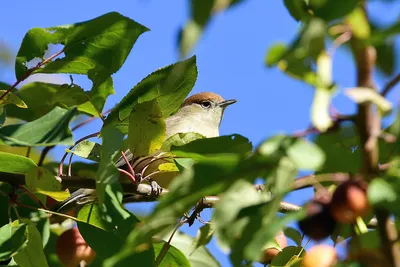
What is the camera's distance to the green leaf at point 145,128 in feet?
9.66

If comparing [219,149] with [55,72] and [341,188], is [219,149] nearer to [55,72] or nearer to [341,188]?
[341,188]

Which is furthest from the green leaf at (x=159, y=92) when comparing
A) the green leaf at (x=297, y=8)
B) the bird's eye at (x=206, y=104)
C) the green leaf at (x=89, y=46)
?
the bird's eye at (x=206, y=104)

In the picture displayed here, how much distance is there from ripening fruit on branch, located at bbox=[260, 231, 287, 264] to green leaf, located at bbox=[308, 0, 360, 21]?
1.85m

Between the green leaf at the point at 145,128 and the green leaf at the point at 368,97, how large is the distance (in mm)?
1700

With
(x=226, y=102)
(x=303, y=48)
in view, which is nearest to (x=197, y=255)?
(x=303, y=48)

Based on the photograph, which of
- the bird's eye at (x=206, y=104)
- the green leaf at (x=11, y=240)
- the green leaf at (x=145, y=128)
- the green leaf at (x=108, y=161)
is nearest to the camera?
the green leaf at (x=108, y=161)

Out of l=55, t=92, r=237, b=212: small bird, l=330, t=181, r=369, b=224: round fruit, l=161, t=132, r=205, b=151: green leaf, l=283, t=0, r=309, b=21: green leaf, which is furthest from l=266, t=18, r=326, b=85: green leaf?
l=55, t=92, r=237, b=212: small bird

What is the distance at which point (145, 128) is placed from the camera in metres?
2.99

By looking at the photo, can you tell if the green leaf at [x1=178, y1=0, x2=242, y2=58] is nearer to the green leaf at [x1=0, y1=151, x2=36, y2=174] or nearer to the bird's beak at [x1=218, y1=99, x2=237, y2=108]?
the green leaf at [x1=0, y1=151, x2=36, y2=174]

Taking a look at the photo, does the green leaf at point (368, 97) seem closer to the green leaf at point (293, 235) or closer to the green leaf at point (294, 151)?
the green leaf at point (294, 151)

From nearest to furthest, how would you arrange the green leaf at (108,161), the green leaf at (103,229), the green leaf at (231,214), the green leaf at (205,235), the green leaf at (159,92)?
1. the green leaf at (231,214)
2. the green leaf at (205,235)
3. the green leaf at (108,161)
4. the green leaf at (103,229)
5. the green leaf at (159,92)

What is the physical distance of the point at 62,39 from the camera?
3.10 meters

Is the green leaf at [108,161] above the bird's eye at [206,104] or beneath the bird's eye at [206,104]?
above

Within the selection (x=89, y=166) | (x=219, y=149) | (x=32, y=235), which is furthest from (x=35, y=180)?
(x=89, y=166)
